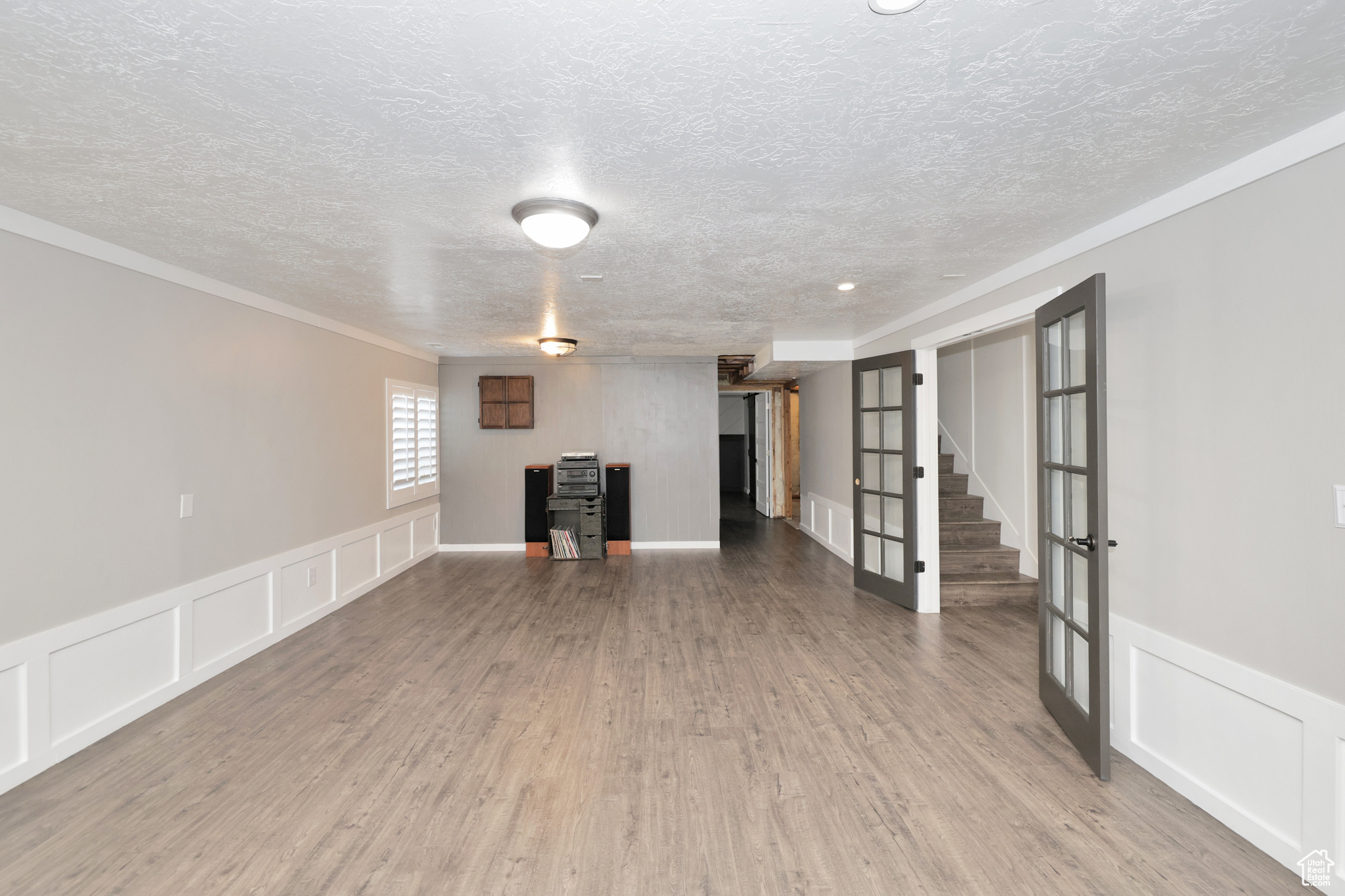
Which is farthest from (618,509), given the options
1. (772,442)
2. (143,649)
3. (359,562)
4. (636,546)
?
(143,649)

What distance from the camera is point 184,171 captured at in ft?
7.23

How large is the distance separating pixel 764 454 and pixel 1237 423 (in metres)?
8.70

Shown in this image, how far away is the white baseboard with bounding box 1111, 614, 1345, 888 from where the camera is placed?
6.18 ft

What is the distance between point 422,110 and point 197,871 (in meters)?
2.56

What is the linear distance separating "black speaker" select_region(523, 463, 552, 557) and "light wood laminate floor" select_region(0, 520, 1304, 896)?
2997 millimetres

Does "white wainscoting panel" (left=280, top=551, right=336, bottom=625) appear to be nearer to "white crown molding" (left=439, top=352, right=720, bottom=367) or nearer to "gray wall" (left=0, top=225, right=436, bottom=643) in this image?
"gray wall" (left=0, top=225, right=436, bottom=643)

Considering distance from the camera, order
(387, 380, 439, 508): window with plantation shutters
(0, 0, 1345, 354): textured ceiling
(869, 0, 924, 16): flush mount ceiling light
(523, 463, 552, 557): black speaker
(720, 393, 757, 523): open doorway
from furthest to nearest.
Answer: (720, 393, 757, 523): open doorway
(523, 463, 552, 557): black speaker
(387, 380, 439, 508): window with plantation shutters
(0, 0, 1345, 354): textured ceiling
(869, 0, 924, 16): flush mount ceiling light

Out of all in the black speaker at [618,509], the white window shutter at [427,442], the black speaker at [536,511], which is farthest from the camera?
the black speaker at [618,509]

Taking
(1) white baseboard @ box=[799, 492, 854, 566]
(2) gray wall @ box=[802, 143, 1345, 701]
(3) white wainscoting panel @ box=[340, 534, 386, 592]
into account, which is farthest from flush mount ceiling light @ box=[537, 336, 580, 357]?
(2) gray wall @ box=[802, 143, 1345, 701]

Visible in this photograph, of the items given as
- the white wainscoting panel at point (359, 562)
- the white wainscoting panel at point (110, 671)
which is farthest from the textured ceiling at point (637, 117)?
the white wainscoting panel at point (359, 562)

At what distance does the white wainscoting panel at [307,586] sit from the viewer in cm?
441

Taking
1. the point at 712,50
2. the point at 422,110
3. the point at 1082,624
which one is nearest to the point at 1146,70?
the point at 712,50

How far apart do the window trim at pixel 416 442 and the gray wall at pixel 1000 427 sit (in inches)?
222

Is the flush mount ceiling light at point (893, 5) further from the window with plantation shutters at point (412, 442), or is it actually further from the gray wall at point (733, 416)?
the gray wall at point (733, 416)
